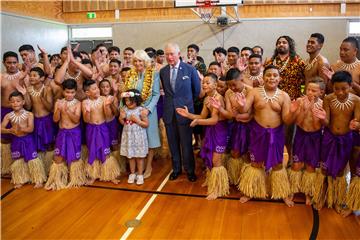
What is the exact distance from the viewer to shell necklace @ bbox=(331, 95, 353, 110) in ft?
9.27

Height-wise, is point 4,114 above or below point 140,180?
above

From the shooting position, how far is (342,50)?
3207mm

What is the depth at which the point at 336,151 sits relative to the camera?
292cm

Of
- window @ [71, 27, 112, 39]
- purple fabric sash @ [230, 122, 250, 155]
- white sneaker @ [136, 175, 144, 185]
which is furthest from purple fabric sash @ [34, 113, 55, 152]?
window @ [71, 27, 112, 39]

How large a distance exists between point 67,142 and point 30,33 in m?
6.36

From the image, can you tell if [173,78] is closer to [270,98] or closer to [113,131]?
[113,131]

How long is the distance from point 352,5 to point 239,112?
734 cm

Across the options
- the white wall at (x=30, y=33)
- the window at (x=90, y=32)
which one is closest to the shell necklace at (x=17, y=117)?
the white wall at (x=30, y=33)

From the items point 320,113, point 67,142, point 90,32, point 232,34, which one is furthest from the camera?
point 90,32

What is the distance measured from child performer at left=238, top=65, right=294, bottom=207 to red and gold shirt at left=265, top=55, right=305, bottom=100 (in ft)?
2.17

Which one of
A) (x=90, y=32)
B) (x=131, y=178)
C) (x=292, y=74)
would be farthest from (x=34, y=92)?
(x=90, y=32)

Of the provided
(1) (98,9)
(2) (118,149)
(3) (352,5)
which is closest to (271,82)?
(2) (118,149)

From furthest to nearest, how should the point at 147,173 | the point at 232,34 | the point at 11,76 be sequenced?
the point at 232,34
the point at 147,173
the point at 11,76

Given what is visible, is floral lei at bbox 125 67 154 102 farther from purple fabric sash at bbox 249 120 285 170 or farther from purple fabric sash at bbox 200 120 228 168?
purple fabric sash at bbox 249 120 285 170
